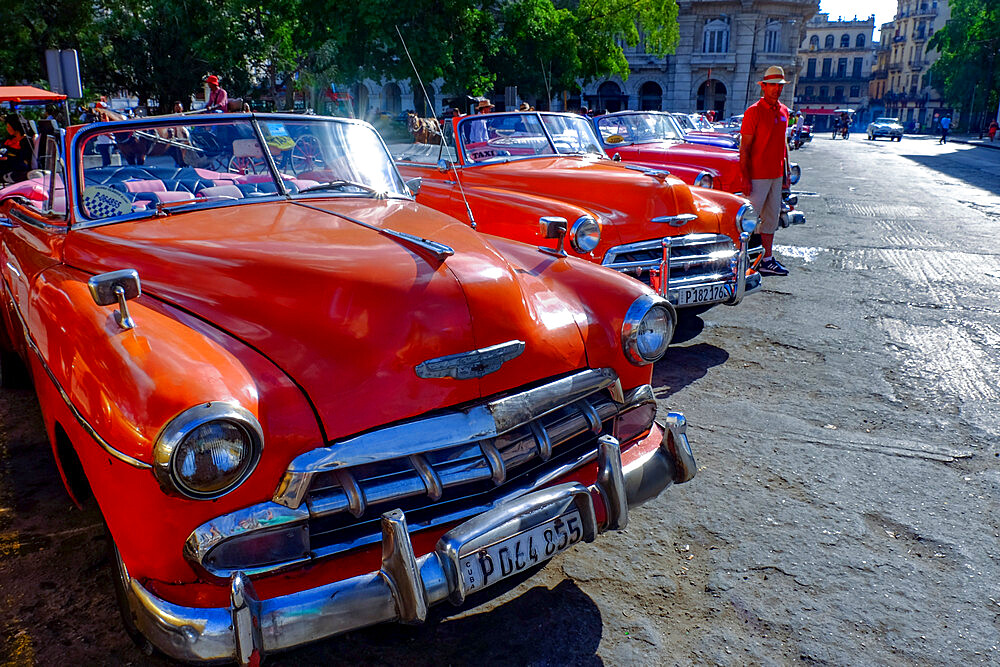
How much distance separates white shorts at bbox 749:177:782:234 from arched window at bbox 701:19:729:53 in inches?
1917

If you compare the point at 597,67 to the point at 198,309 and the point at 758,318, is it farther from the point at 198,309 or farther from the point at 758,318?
the point at 198,309

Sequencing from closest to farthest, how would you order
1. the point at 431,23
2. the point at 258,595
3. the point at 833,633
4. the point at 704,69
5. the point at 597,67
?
the point at 258,595 < the point at 833,633 < the point at 431,23 < the point at 597,67 < the point at 704,69

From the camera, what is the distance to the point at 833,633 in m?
2.56

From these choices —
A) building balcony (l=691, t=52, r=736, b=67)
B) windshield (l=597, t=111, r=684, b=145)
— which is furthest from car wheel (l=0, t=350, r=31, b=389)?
building balcony (l=691, t=52, r=736, b=67)

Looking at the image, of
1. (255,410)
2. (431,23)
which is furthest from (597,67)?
Answer: (255,410)

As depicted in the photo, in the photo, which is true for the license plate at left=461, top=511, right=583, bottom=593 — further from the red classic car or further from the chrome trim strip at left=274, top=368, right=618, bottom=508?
the red classic car

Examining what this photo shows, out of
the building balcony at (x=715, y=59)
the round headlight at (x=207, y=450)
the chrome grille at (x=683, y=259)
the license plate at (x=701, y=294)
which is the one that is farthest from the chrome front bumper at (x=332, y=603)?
the building balcony at (x=715, y=59)

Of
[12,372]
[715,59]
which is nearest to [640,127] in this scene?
[12,372]

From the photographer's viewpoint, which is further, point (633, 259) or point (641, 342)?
point (633, 259)

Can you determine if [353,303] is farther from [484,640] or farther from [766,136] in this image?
[766,136]

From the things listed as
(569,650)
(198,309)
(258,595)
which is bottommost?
(569,650)

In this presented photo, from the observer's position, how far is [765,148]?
7336 mm

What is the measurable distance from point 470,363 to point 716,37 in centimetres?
5495

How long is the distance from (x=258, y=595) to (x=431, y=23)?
19.0 metres
